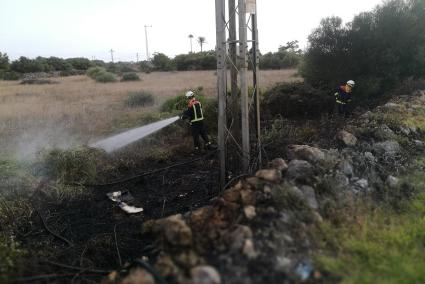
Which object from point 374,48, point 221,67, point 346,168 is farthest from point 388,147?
point 374,48

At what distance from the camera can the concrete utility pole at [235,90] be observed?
6.91 metres

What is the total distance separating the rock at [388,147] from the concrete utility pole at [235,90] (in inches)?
79.0

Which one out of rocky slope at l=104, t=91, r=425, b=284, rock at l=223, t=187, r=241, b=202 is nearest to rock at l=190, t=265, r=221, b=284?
rocky slope at l=104, t=91, r=425, b=284

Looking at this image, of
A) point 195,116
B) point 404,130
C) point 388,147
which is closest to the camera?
point 388,147

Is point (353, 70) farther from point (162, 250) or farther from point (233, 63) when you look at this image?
point (162, 250)

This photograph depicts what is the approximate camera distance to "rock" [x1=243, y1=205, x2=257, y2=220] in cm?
432

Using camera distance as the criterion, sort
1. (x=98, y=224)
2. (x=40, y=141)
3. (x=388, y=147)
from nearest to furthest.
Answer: (x=98, y=224) → (x=388, y=147) → (x=40, y=141)

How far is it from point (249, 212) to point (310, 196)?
891 millimetres

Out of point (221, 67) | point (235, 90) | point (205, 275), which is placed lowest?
point (205, 275)

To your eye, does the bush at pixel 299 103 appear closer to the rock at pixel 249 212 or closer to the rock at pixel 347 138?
the rock at pixel 347 138

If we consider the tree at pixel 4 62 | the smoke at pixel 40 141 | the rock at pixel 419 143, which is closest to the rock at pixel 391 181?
the rock at pixel 419 143

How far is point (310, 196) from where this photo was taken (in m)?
4.87

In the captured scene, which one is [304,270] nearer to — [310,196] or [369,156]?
[310,196]

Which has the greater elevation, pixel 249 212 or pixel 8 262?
pixel 249 212
